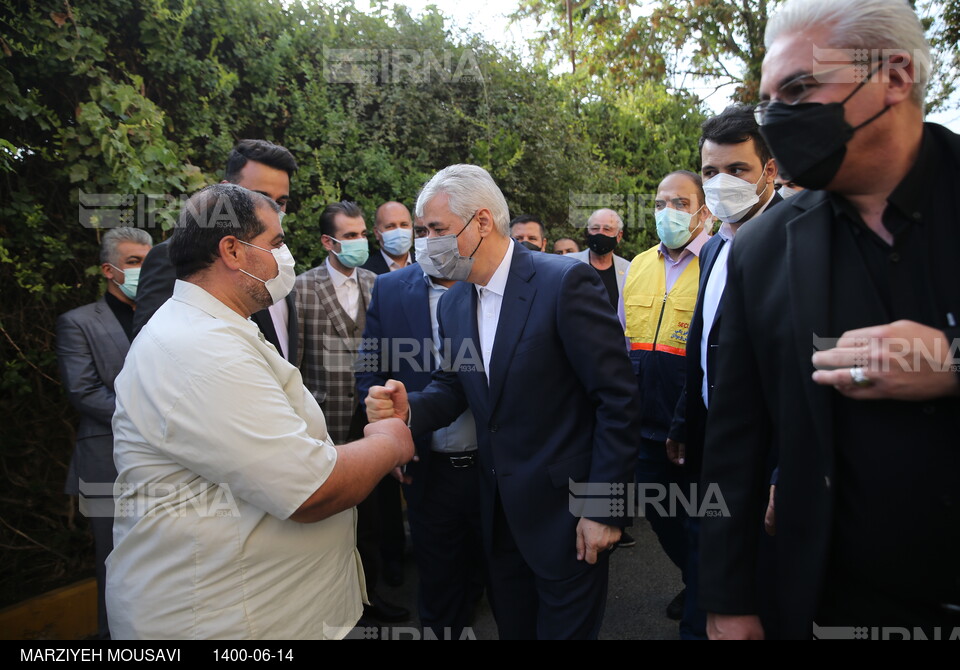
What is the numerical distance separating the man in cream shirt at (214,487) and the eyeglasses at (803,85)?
155cm

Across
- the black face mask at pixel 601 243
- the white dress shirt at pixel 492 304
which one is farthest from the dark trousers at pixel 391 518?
the black face mask at pixel 601 243

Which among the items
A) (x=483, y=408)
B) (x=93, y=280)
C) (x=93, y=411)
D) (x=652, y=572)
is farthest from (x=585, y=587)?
(x=93, y=280)

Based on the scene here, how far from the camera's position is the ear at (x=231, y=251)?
2086 millimetres

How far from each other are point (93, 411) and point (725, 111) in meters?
3.72

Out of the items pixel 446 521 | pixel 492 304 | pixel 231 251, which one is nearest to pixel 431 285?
pixel 492 304

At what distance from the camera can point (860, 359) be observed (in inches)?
50.9

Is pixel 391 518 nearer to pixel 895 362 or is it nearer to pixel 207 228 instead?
pixel 207 228

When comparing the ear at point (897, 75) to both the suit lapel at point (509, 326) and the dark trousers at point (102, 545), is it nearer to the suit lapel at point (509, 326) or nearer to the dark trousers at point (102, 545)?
the suit lapel at point (509, 326)

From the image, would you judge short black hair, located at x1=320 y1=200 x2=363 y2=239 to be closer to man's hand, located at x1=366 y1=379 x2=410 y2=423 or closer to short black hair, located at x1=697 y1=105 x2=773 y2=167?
man's hand, located at x1=366 y1=379 x2=410 y2=423

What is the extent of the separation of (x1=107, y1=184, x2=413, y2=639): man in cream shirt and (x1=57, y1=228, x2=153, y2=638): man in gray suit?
1848mm

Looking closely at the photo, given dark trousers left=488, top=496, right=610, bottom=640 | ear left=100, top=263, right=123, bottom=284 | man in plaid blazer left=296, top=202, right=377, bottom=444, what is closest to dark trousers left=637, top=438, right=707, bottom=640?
dark trousers left=488, top=496, right=610, bottom=640

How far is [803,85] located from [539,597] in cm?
209

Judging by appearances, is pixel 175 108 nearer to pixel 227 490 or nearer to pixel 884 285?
pixel 227 490

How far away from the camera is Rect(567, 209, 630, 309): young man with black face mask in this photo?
5.95 meters
